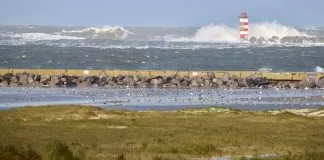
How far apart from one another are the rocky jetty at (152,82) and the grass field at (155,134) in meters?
20.7

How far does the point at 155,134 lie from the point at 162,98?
67.0ft

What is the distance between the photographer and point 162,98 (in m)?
47.7

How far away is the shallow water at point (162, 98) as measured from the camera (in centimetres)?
4291

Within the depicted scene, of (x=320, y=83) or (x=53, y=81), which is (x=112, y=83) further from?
(x=320, y=83)

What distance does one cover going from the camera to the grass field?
72.7 feet

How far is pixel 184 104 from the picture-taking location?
43.5m

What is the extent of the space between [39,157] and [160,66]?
65.1 m

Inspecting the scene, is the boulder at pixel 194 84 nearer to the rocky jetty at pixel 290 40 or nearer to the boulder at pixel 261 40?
the boulder at pixel 261 40

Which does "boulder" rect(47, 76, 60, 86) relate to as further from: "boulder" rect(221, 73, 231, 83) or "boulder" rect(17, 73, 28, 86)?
"boulder" rect(221, 73, 231, 83)

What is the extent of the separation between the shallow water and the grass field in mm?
6447

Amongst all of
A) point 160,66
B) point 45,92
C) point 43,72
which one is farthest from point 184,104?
point 160,66

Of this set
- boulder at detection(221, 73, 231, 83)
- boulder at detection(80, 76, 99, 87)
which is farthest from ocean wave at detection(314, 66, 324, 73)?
boulder at detection(80, 76, 99, 87)

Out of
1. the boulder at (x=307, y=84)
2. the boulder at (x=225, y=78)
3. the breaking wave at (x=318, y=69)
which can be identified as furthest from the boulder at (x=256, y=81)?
the breaking wave at (x=318, y=69)

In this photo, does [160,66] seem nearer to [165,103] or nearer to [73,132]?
[165,103]
